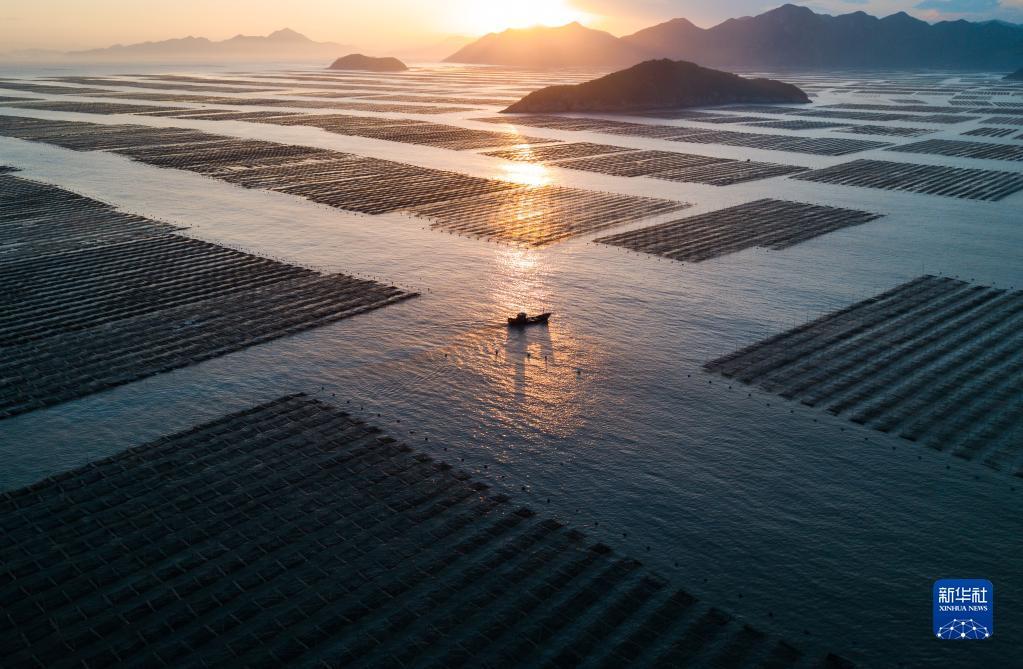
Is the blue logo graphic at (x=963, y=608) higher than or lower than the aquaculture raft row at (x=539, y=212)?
lower

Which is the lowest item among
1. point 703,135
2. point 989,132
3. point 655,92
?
point 989,132

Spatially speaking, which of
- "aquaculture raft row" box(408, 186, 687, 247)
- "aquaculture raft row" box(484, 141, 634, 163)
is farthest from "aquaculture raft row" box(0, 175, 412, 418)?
"aquaculture raft row" box(484, 141, 634, 163)

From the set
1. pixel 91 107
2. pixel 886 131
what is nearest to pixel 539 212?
pixel 886 131

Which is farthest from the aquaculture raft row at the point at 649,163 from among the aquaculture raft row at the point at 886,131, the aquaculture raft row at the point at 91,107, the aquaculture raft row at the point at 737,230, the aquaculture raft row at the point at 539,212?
the aquaculture raft row at the point at 91,107

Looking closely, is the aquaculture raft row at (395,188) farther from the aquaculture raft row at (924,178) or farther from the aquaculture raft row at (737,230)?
the aquaculture raft row at (924,178)

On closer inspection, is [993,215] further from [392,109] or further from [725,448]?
[392,109]

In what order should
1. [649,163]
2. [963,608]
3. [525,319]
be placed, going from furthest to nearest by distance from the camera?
[649,163], [525,319], [963,608]

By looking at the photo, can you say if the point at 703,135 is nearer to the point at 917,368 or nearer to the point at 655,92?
A: the point at 655,92
